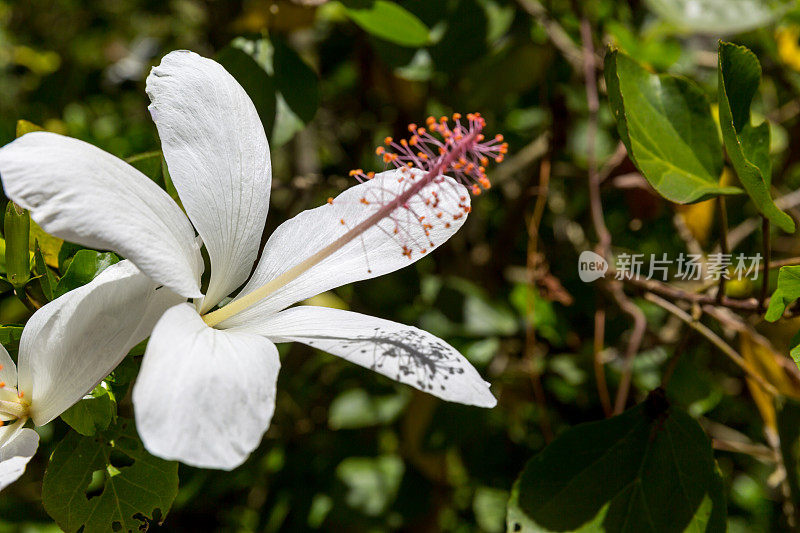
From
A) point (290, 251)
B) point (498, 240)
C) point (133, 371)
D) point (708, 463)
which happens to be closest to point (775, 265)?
point (708, 463)

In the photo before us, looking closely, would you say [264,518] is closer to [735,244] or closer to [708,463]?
[708,463]

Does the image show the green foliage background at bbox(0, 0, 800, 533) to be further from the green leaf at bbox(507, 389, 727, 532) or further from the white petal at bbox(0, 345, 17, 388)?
the white petal at bbox(0, 345, 17, 388)

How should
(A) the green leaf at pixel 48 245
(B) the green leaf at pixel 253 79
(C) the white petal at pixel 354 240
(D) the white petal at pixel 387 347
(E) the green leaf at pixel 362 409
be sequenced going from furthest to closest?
(E) the green leaf at pixel 362 409 < (B) the green leaf at pixel 253 79 < (A) the green leaf at pixel 48 245 < (C) the white petal at pixel 354 240 < (D) the white petal at pixel 387 347

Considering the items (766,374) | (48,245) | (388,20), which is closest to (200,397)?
(48,245)

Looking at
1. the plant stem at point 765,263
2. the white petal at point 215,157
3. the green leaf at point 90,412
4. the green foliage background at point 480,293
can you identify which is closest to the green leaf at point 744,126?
the plant stem at point 765,263


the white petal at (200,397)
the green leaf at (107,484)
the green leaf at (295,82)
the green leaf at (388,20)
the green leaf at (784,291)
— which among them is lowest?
the green leaf at (107,484)

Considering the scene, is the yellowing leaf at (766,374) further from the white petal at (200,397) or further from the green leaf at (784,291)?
the white petal at (200,397)

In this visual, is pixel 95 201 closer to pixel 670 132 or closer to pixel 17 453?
pixel 17 453
